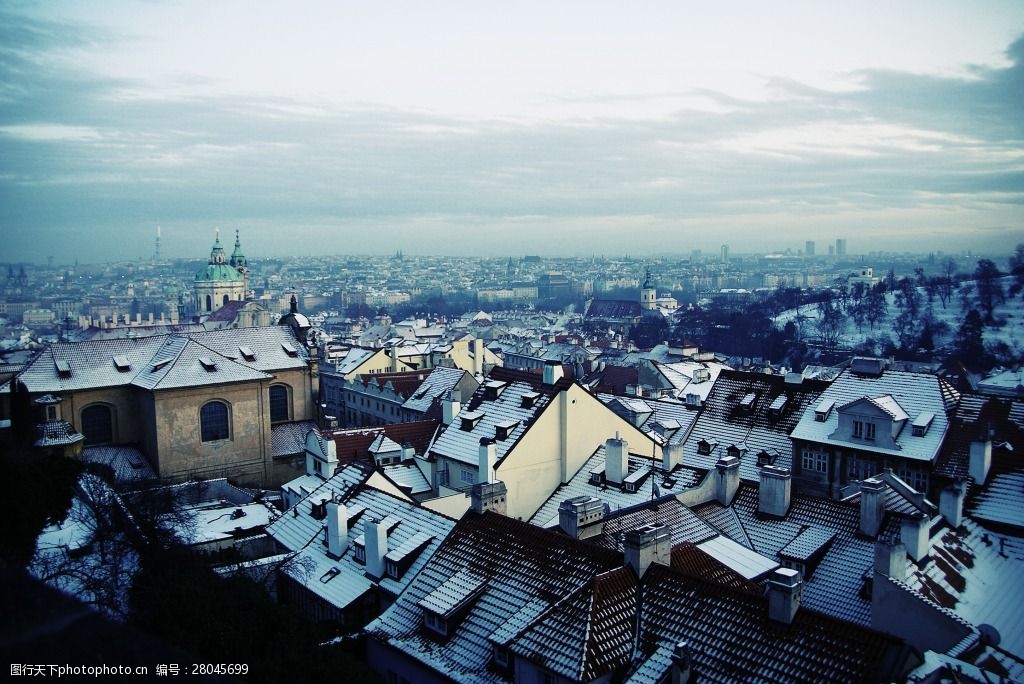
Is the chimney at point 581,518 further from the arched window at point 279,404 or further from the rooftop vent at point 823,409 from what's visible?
the arched window at point 279,404

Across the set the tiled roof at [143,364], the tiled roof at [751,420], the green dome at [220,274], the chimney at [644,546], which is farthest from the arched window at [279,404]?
the green dome at [220,274]

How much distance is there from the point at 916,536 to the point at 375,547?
12.3 metres

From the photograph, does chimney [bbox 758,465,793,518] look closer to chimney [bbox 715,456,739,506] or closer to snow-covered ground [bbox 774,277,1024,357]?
chimney [bbox 715,456,739,506]

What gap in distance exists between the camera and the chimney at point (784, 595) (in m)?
12.8

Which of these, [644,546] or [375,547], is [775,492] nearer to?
[644,546]

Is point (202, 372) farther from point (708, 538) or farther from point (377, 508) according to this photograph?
point (708, 538)

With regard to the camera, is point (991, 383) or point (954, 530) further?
point (991, 383)

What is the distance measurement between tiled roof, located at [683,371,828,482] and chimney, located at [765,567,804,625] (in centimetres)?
1497

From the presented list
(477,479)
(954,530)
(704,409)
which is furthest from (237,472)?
(954,530)

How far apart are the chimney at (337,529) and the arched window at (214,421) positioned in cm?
2022

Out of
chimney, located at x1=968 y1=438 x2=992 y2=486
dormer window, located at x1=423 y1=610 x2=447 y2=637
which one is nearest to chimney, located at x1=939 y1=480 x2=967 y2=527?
chimney, located at x1=968 y1=438 x2=992 y2=486

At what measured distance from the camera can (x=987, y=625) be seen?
16406 millimetres

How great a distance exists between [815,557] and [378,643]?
34.8 feet

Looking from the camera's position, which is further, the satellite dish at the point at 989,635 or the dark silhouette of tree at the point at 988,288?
the dark silhouette of tree at the point at 988,288
